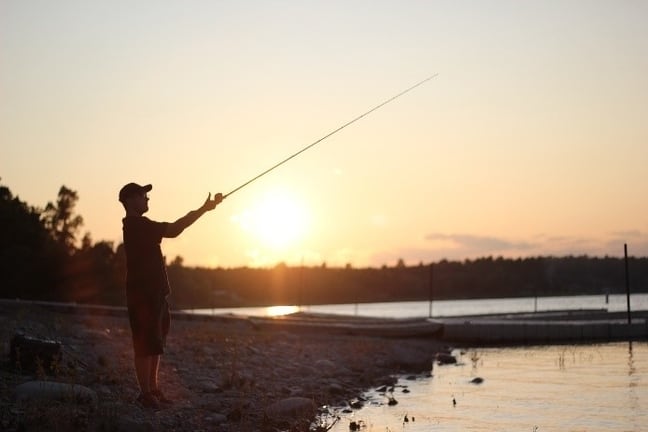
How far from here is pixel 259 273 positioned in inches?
4934

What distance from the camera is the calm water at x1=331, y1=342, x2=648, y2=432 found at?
1382cm

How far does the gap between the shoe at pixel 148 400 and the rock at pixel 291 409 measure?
220 centimetres

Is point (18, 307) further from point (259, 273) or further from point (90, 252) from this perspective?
point (259, 273)

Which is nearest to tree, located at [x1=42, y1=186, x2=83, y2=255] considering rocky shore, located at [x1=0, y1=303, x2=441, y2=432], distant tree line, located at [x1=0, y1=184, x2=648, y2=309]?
distant tree line, located at [x1=0, y1=184, x2=648, y2=309]

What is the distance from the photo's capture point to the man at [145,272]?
10.0 m

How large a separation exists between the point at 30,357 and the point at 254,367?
6.83 metres

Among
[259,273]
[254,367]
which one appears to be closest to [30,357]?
[254,367]

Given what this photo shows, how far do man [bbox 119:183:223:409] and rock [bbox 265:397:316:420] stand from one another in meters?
2.73

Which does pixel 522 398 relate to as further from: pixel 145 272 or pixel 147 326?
pixel 145 272

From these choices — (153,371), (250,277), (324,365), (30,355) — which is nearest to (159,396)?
(153,371)

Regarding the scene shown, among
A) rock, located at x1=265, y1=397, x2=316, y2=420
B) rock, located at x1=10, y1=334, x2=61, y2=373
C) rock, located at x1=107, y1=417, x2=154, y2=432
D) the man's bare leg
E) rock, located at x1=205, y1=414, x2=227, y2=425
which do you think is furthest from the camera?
rock, located at x1=265, y1=397, x2=316, y2=420

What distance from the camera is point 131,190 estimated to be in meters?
10.2

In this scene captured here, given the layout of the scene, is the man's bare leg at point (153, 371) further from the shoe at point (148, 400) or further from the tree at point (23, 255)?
the tree at point (23, 255)

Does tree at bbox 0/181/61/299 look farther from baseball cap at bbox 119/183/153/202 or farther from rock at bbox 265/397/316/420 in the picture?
baseball cap at bbox 119/183/153/202
